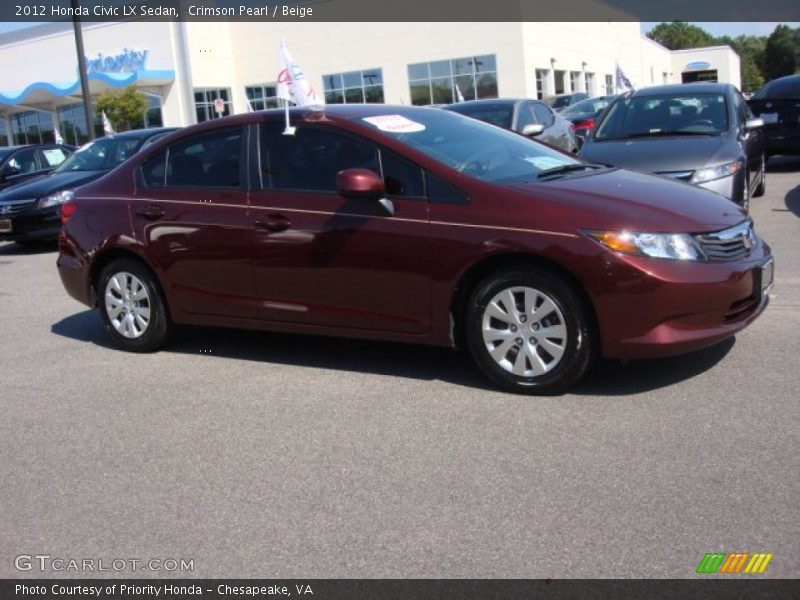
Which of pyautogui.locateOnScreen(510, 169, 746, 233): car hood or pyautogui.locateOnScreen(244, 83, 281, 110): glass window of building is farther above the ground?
pyautogui.locateOnScreen(244, 83, 281, 110): glass window of building

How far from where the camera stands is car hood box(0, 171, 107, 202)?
12789 millimetres

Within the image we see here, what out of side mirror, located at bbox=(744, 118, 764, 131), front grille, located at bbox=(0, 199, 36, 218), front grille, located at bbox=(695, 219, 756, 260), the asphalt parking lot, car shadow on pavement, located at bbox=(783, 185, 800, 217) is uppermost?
side mirror, located at bbox=(744, 118, 764, 131)

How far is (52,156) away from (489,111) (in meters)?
8.75

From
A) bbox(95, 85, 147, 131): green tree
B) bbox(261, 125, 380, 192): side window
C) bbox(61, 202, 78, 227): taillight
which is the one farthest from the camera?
bbox(95, 85, 147, 131): green tree

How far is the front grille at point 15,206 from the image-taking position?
41.3 ft

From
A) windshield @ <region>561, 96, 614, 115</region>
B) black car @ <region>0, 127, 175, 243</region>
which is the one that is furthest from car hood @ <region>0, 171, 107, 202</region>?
windshield @ <region>561, 96, 614, 115</region>

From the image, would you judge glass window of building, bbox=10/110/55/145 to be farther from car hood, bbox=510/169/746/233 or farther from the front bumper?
the front bumper

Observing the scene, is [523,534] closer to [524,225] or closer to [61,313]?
[524,225]

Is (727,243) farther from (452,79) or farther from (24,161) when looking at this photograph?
(452,79)

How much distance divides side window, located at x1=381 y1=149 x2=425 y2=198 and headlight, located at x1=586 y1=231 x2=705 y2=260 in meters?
1.10

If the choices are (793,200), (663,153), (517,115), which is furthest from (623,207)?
(517,115)

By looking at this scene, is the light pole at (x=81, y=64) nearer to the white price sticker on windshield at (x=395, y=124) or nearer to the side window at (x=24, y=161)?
the side window at (x=24, y=161)

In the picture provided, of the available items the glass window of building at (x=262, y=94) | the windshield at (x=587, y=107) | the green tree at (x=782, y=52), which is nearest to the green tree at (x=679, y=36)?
the green tree at (x=782, y=52)
